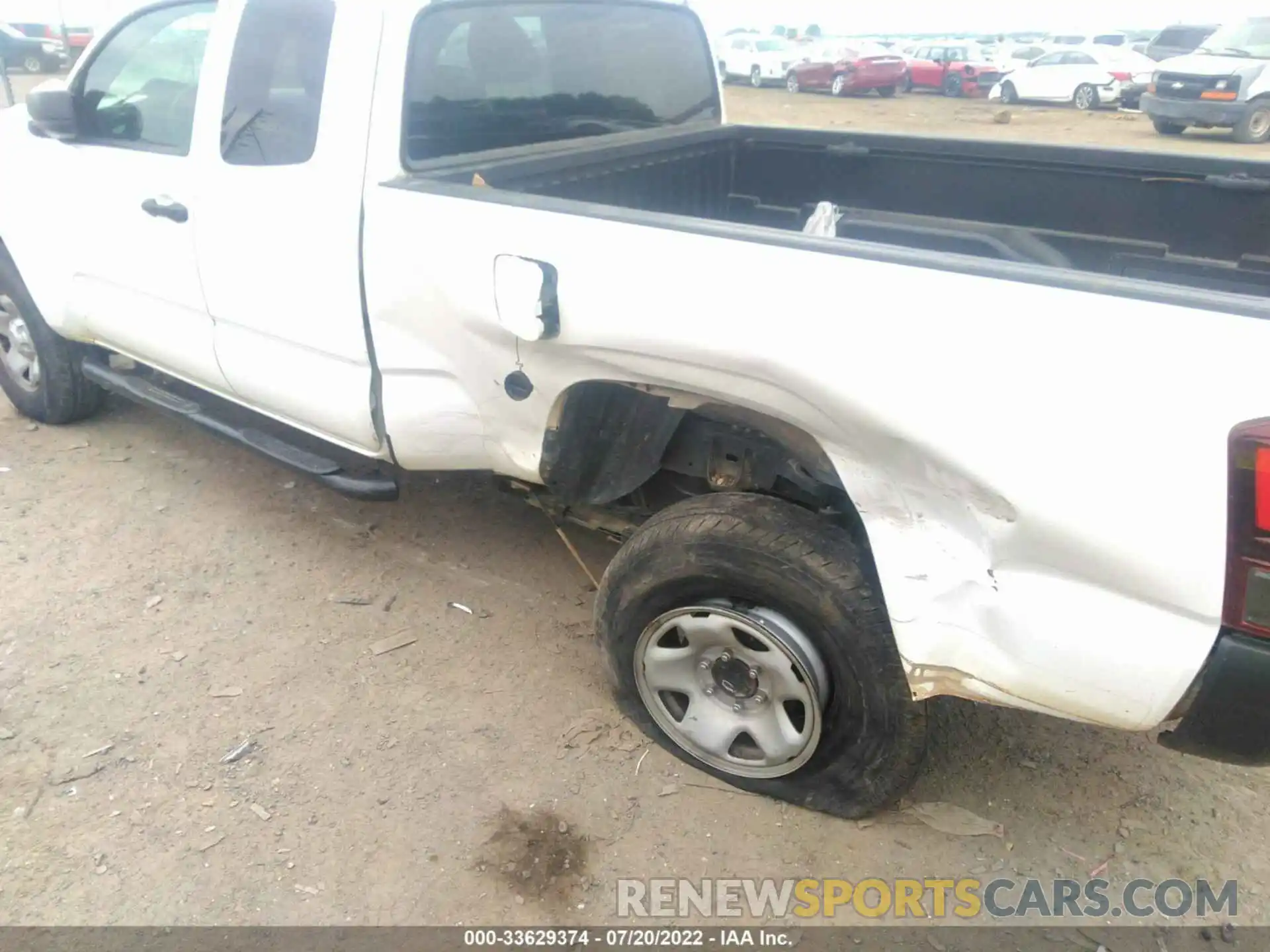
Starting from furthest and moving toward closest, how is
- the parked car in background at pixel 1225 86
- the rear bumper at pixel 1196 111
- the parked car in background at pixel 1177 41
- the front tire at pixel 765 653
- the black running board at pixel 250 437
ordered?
the parked car in background at pixel 1177 41 → the rear bumper at pixel 1196 111 → the parked car in background at pixel 1225 86 → the black running board at pixel 250 437 → the front tire at pixel 765 653

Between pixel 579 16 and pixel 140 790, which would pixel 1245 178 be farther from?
pixel 140 790

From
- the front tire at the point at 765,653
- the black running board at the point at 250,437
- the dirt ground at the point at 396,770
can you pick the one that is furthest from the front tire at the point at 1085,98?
the front tire at the point at 765,653

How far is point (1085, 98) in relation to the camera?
66.8 feet

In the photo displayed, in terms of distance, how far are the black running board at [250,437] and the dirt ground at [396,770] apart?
47 centimetres

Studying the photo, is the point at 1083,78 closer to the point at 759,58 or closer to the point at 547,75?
the point at 759,58

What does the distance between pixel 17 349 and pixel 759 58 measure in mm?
25047

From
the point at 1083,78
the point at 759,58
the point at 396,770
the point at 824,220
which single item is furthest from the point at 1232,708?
the point at 759,58

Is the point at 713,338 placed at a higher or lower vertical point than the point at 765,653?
higher

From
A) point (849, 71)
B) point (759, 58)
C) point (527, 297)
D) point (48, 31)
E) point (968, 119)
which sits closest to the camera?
point (527, 297)

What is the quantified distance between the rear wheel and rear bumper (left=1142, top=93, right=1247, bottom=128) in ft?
0.38

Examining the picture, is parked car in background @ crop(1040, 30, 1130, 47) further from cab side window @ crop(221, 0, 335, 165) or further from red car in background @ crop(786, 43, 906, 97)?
cab side window @ crop(221, 0, 335, 165)

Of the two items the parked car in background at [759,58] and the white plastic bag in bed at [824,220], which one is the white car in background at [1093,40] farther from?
the white plastic bag in bed at [824,220]

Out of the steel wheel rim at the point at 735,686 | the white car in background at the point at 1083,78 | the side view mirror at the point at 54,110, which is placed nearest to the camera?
the steel wheel rim at the point at 735,686

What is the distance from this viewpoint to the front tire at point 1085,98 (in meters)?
20.2
